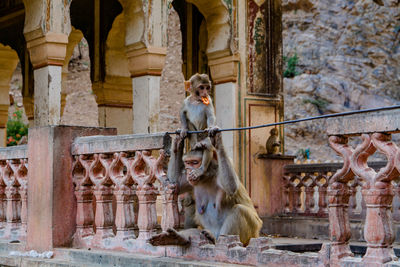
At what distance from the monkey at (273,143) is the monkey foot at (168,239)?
7.49 meters

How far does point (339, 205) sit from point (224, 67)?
28.7 feet

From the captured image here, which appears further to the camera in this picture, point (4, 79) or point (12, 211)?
point (4, 79)

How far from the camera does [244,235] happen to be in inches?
229

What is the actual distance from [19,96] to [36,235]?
25.2m

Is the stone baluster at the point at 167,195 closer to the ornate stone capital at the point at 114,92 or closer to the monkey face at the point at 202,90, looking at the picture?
the monkey face at the point at 202,90

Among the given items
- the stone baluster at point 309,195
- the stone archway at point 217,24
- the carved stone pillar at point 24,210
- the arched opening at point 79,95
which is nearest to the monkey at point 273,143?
the stone baluster at point 309,195

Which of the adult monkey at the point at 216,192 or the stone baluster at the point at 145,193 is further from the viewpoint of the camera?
the stone baluster at the point at 145,193

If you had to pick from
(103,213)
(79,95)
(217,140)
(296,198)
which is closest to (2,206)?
(103,213)

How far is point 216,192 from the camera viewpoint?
19.0 ft

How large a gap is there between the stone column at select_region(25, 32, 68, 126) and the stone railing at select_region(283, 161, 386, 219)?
3.94 m

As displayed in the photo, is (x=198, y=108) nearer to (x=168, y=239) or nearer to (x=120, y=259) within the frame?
(x=168, y=239)

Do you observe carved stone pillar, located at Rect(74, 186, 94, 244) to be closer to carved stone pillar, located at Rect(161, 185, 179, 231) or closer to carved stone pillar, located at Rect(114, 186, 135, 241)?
carved stone pillar, located at Rect(114, 186, 135, 241)

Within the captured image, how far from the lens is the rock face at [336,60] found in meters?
28.6

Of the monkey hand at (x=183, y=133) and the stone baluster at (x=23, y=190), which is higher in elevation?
the monkey hand at (x=183, y=133)
